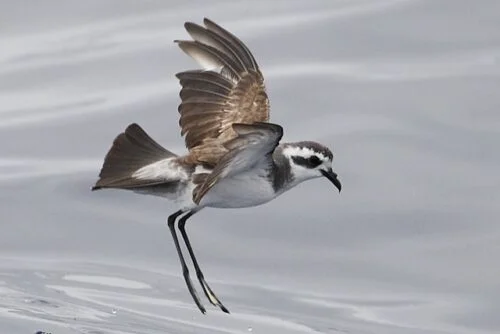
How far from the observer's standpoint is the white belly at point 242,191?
886 centimetres

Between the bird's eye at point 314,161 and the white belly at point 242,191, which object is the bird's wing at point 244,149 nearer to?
the white belly at point 242,191

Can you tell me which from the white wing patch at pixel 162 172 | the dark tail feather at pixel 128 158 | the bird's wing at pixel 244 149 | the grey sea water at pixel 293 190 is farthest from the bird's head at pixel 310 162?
the grey sea water at pixel 293 190

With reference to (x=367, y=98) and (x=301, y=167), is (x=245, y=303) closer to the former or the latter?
(x=301, y=167)

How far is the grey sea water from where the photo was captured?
10.5 m

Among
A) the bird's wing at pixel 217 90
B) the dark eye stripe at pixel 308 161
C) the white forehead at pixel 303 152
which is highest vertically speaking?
the bird's wing at pixel 217 90

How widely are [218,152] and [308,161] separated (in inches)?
17.8

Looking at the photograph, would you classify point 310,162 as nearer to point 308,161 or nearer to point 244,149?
point 308,161

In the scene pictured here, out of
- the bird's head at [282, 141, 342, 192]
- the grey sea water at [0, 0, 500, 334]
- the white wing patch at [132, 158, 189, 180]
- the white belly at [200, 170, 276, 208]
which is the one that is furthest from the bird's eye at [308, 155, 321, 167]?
the grey sea water at [0, 0, 500, 334]

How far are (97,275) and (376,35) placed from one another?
3782mm

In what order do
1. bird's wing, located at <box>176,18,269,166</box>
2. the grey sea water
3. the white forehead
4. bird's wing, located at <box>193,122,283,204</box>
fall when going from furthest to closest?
the grey sea water
bird's wing, located at <box>176,18,269,166</box>
the white forehead
bird's wing, located at <box>193,122,283,204</box>

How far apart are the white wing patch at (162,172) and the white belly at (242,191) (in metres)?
0.17

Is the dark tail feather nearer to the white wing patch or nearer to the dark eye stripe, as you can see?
the white wing patch

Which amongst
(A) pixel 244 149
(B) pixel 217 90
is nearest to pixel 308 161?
(A) pixel 244 149

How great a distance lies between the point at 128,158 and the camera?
355 inches
